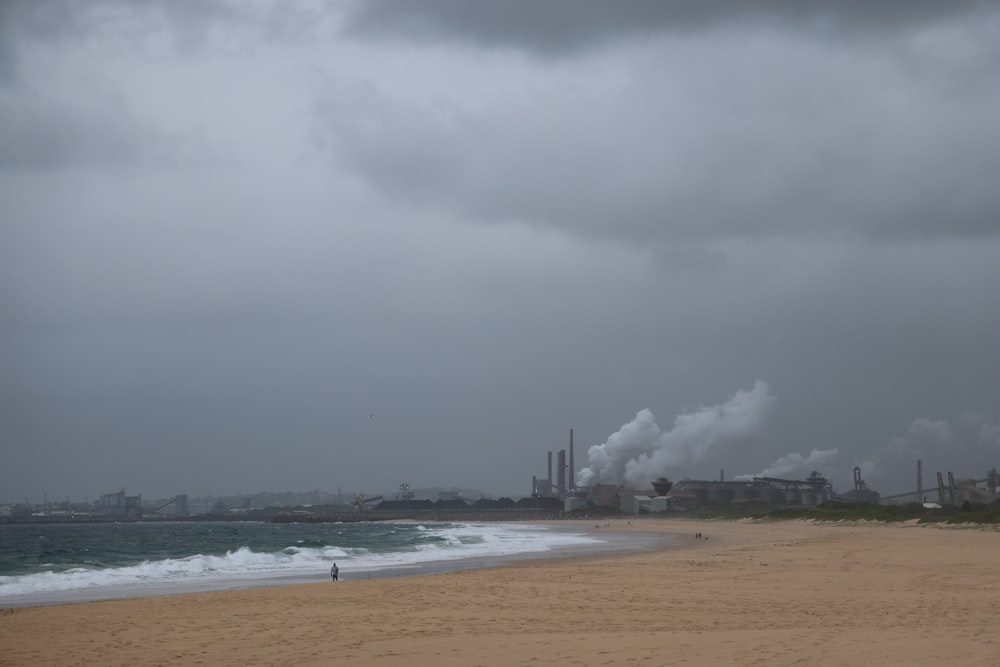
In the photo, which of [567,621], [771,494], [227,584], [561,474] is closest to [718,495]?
[771,494]

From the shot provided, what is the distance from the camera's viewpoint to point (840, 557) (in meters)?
27.0

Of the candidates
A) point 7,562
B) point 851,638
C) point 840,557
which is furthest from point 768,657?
point 7,562

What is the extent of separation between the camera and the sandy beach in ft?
37.5

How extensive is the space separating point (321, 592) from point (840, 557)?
15723 mm

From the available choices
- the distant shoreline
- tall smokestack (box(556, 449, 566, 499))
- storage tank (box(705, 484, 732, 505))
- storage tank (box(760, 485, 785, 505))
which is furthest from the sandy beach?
tall smokestack (box(556, 449, 566, 499))

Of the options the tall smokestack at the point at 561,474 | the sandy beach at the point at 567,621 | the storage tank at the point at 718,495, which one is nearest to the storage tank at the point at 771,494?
the storage tank at the point at 718,495

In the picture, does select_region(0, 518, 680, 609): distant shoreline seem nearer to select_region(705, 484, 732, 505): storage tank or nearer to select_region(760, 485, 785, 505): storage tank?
select_region(760, 485, 785, 505): storage tank

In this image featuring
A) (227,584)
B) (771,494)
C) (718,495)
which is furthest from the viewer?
(718,495)

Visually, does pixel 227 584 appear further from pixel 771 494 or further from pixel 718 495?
pixel 718 495

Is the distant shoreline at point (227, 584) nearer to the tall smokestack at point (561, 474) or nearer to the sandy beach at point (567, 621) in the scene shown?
the sandy beach at point (567, 621)

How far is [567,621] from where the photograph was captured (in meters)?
14.6

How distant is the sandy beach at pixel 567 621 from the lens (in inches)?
450

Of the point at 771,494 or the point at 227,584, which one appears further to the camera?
the point at 771,494

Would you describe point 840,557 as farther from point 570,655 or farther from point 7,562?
point 7,562
